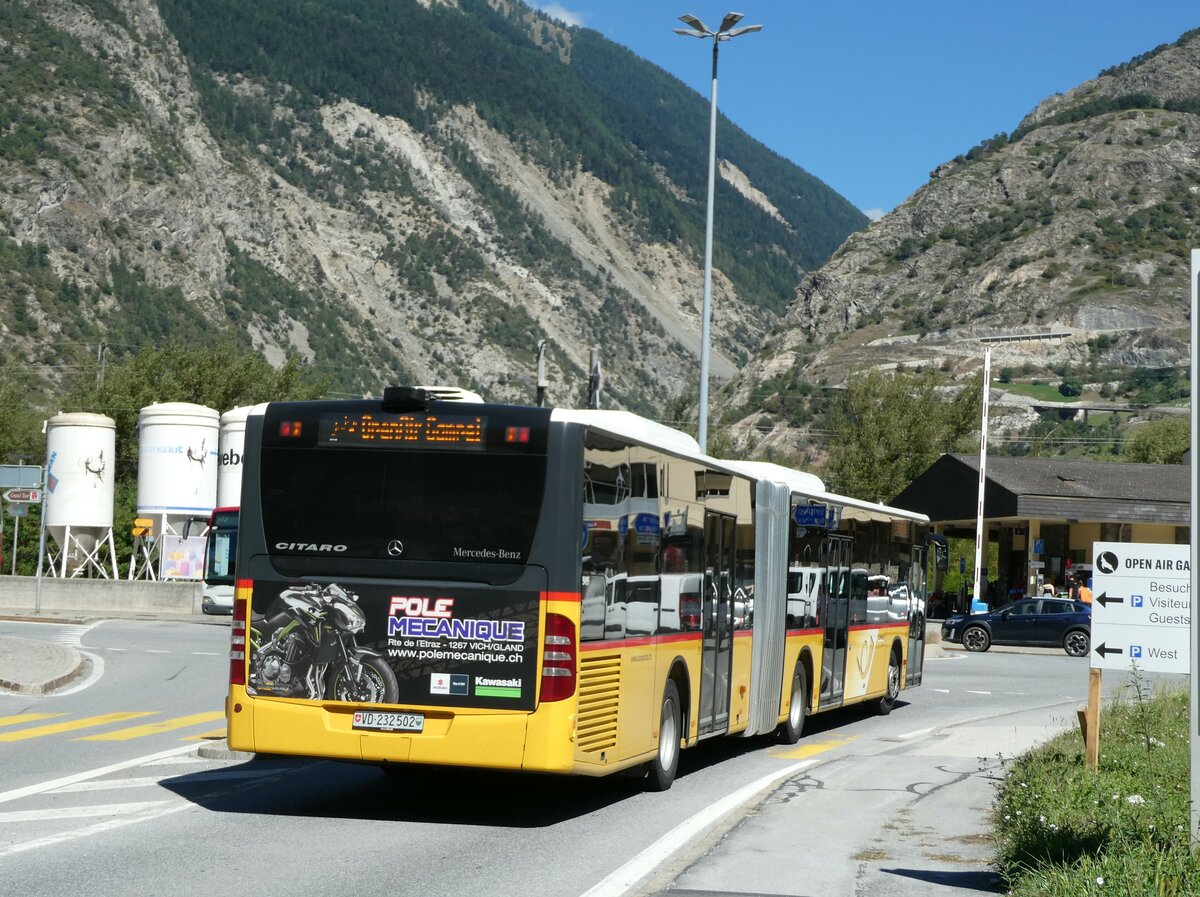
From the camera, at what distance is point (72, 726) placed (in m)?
17.5

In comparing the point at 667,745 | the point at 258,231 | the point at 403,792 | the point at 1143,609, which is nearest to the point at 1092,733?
the point at 1143,609

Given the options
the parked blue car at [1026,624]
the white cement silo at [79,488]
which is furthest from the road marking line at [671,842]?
the white cement silo at [79,488]

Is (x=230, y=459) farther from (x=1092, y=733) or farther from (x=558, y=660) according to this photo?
(x=558, y=660)

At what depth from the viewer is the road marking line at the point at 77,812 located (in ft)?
35.1

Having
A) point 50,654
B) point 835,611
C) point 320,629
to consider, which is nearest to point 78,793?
point 320,629

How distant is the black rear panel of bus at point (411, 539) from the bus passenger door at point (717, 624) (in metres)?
3.53

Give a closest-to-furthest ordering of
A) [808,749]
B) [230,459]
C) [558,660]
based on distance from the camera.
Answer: [558,660]
[808,749]
[230,459]

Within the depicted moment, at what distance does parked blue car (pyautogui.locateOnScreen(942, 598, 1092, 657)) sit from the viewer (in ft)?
134

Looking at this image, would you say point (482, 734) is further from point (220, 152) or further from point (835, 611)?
point (220, 152)

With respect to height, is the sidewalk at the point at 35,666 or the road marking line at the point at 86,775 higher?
the road marking line at the point at 86,775

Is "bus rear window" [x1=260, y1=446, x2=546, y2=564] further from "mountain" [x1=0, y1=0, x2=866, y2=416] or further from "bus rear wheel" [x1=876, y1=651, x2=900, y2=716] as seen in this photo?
"mountain" [x1=0, y1=0, x2=866, y2=416]

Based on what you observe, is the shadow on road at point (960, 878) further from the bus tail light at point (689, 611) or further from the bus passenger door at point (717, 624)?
the bus passenger door at point (717, 624)

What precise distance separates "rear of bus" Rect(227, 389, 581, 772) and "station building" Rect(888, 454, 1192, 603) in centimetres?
4227

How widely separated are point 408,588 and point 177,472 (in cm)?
4087
